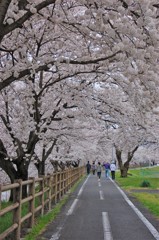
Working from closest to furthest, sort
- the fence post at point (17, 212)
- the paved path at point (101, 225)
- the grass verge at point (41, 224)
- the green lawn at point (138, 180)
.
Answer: the fence post at point (17, 212)
the grass verge at point (41, 224)
the paved path at point (101, 225)
the green lawn at point (138, 180)

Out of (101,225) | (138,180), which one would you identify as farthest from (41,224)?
(138,180)

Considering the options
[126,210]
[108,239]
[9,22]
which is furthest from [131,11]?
[126,210]

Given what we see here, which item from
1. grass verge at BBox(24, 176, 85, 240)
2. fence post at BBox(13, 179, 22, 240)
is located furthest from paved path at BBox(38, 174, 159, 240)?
fence post at BBox(13, 179, 22, 240)

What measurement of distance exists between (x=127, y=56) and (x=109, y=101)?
9087 millimetres

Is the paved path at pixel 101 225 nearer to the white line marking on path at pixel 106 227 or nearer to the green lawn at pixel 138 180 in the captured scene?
the white line marking on path at pixel 106 227

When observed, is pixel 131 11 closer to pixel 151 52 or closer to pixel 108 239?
pixel 151 52

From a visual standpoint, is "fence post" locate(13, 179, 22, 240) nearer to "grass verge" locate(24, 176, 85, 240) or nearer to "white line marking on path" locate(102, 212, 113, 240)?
"grass verge" locate(24, 176, 85, 240)

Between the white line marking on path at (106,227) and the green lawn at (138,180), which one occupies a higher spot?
the green lawn at (138,180)

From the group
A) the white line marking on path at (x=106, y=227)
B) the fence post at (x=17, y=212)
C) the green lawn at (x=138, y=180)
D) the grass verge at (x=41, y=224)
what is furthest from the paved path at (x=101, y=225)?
the green lawn at (x=138, y=180)

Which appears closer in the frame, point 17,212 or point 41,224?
point 17,212

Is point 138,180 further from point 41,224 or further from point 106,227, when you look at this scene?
point 41,224

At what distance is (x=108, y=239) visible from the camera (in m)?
8.51

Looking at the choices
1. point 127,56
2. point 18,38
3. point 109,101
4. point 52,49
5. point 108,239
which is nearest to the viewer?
point 127,56

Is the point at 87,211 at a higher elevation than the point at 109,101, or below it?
below
